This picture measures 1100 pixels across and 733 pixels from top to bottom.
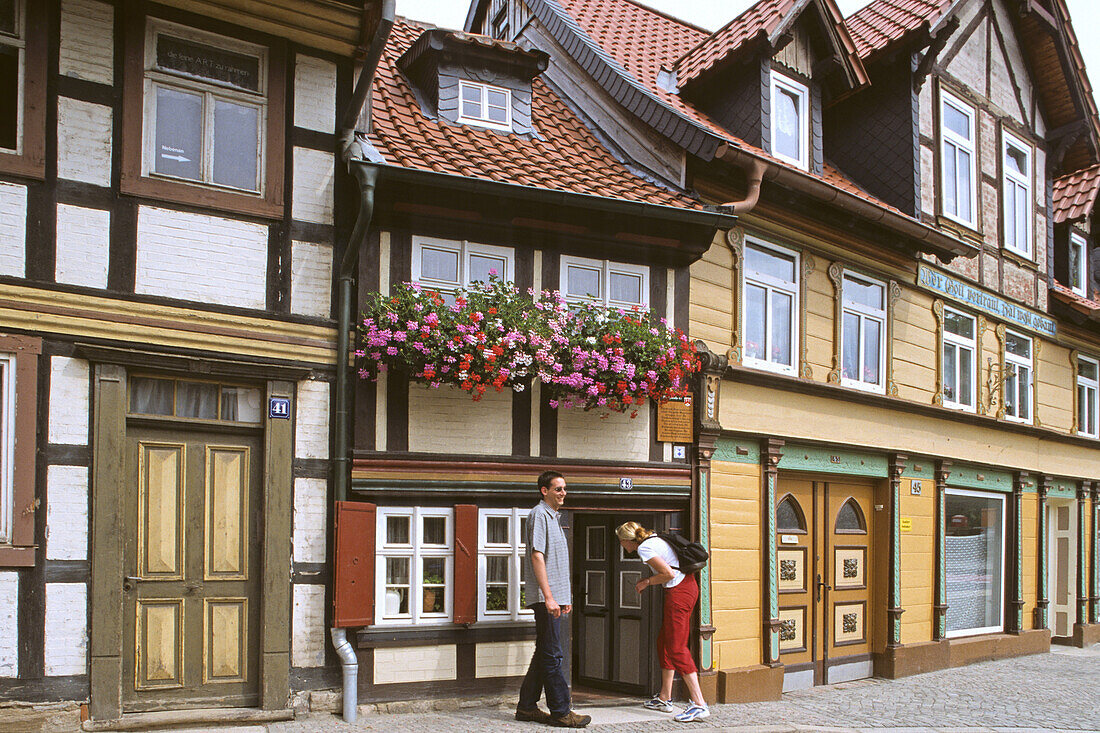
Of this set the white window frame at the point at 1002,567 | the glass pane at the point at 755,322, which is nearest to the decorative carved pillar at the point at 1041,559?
the white window frame at the point at 1002,567

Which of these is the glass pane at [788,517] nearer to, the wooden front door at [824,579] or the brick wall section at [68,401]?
the wooden front door at [824,579]

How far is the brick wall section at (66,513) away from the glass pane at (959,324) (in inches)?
450

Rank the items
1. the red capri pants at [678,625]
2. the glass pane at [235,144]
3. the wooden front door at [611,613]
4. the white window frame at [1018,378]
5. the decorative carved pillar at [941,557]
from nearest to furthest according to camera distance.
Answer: the glass pane at [235,144] < the red capri pants at [678,625] < the wooden front door at [611,613] < the decorative carved pillar at [941,557] < the white window frame at [1018,378]

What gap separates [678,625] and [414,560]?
239 centimetres

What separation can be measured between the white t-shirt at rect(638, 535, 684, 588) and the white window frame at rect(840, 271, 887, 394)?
14.1 ft

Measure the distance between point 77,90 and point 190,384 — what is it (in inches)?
93.4

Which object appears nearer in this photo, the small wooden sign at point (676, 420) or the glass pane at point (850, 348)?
the small wooden sign at point (676, 420)

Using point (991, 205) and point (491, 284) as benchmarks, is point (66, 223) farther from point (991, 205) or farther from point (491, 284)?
point (991, 205)

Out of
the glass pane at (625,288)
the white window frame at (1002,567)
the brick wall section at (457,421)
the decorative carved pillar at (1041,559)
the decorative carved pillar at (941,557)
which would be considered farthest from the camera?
the decorative carved pillar at (1041,559)

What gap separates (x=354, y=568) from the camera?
867cm

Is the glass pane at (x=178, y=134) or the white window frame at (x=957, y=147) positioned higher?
the white window frame at (x=957, y=147)

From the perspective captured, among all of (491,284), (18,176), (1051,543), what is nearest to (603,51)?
(491,284)

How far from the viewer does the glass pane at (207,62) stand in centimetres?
862

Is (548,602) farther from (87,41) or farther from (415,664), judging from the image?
(87,41)
